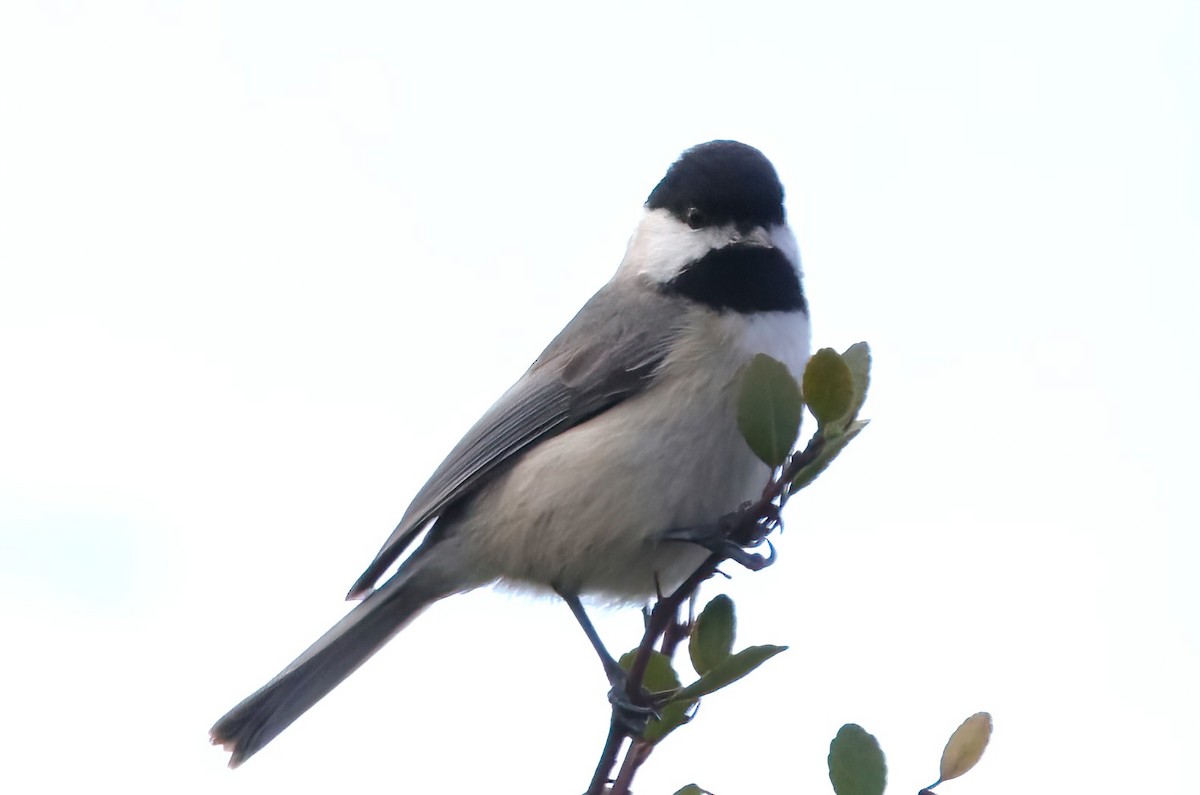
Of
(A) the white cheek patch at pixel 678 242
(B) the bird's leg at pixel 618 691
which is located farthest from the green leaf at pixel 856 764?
(A) the white cheek patch at pixel 678 242

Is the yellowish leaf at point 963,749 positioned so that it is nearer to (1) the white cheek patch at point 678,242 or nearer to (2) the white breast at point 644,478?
(2) the white breast at point 644,478

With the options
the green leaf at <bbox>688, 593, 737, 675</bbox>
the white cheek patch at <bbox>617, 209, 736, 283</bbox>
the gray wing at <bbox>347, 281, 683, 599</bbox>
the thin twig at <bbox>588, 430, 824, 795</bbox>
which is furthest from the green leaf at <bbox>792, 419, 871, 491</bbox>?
the white cheek patch at <bbox>617, 209, 736, 283</bbox>

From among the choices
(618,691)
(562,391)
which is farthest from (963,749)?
(562,391)

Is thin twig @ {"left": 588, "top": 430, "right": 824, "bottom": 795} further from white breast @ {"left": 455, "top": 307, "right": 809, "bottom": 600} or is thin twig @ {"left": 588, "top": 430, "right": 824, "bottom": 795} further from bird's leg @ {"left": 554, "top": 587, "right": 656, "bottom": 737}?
white breast @ {"left": 455, "top": 307, "right": 809, "bottom": 600}

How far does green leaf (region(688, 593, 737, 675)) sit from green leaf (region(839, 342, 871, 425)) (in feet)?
1.35

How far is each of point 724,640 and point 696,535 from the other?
1089 mm

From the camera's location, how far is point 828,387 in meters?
2.27

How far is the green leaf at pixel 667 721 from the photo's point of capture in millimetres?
2248

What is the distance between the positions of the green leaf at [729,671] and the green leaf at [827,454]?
323mm

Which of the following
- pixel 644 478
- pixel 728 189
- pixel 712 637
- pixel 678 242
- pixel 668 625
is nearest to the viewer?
pixel 712 637

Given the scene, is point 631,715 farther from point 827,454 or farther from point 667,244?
point 667,244

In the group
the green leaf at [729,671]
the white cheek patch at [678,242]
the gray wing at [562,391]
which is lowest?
the green leaf at [729,671]

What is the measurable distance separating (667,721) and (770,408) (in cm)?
58

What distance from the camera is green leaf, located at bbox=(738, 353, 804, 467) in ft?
7.65
